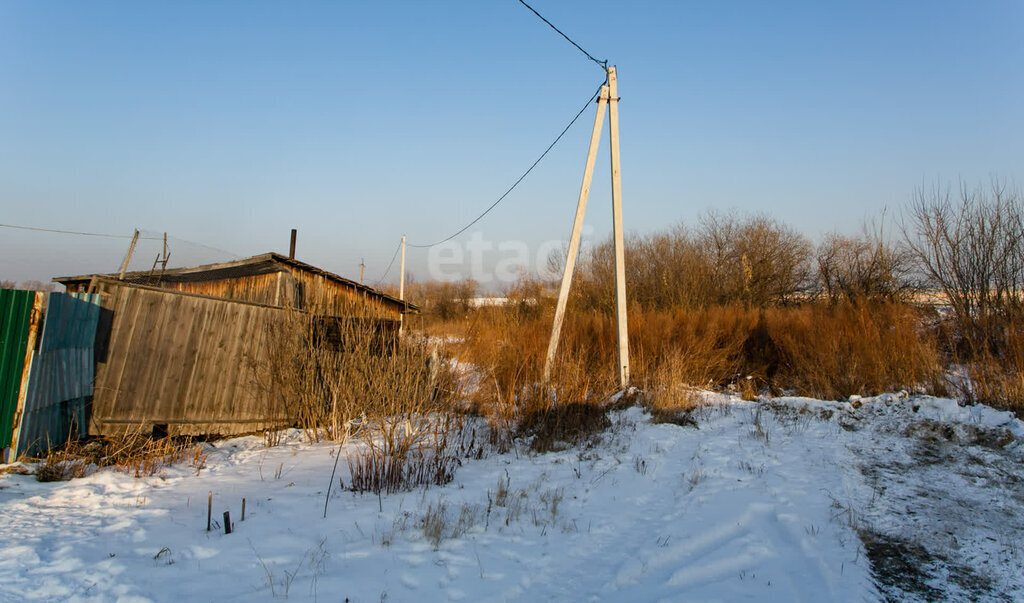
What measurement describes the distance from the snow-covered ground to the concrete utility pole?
9.92 ft

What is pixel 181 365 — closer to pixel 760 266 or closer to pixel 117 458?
pixel 117 458

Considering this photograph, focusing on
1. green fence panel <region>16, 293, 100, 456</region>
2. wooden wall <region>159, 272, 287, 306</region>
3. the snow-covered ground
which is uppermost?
wooden wall <region>159, 272, 287, 306</region>

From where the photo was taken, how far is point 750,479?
16.2ft

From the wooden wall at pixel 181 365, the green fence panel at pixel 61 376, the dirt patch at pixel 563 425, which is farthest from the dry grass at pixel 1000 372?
the green fence panel at pixel 61 376

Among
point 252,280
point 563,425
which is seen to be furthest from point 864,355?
point 252,280

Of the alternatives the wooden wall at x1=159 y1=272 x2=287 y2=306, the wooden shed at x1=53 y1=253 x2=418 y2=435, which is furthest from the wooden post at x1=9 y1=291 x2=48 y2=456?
the wooden wall at x1=159 y1=272 x2=287 y2=306

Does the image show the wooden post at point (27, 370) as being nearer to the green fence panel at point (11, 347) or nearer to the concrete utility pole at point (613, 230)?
the green fence panel at point (11, 347)

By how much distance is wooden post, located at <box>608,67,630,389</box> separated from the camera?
9172 millimetres

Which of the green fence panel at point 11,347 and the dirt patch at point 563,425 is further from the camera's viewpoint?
the dirt patch at point 563,425

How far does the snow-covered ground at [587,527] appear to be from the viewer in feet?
10.0

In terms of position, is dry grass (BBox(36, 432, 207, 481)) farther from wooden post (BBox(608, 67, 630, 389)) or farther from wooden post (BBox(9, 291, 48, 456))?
wooden post (BBox(608, 67, 630, 389))

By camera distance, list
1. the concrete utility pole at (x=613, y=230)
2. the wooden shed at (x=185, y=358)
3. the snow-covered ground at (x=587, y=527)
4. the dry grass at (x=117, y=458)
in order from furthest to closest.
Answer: the concrete utility pole at (x=613, y=230) < the wooden shed at (x=185, y=358) < the dry grass at (x=117, y=458) < the snow-covered ground at (x=587, y=527)

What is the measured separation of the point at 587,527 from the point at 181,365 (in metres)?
6.70

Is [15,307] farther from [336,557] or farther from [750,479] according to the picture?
[750,479]
